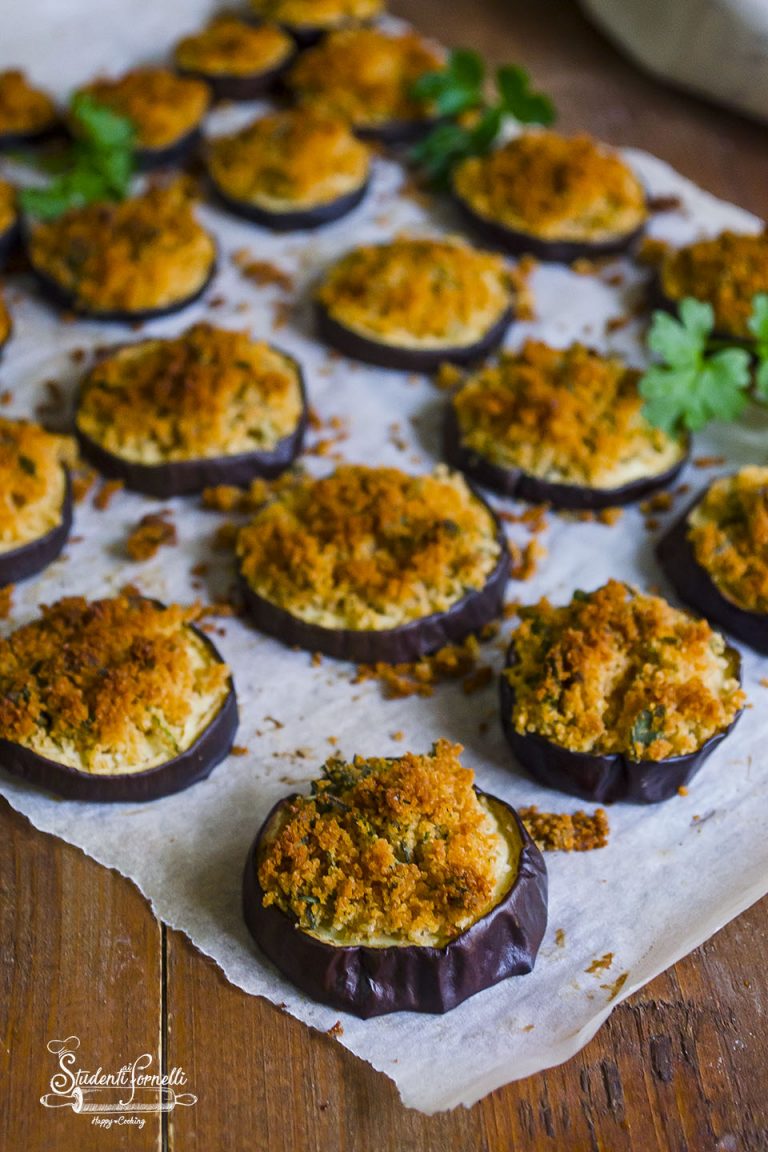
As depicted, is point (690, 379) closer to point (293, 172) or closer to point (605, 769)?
point (605, 769)

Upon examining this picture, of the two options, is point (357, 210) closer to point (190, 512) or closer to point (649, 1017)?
point (190, 512)

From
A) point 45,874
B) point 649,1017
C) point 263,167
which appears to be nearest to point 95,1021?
point 45,874

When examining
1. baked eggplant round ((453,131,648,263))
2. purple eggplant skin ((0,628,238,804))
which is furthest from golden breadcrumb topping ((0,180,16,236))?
purple eggplant skin ((0,628,238,804))

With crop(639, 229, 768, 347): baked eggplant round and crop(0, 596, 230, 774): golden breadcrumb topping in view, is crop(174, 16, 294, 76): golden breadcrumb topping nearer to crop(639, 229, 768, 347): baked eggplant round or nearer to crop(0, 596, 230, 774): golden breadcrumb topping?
crop(639, 229, 768, 347): baked eggplant round

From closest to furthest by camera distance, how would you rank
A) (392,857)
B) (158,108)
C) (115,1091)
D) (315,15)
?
(115,1091)
(392,857)
(158,108)
(315,15)

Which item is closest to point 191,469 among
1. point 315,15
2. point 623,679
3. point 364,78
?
point 623,679

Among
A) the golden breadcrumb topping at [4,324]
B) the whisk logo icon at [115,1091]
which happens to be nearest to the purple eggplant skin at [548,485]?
the golden breadcrumb topping at [4,324]

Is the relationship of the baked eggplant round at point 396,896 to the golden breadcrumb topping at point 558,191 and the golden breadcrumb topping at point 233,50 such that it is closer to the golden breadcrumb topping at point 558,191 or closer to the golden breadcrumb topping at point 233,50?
the golden breadcrumb topping at point 558,191
